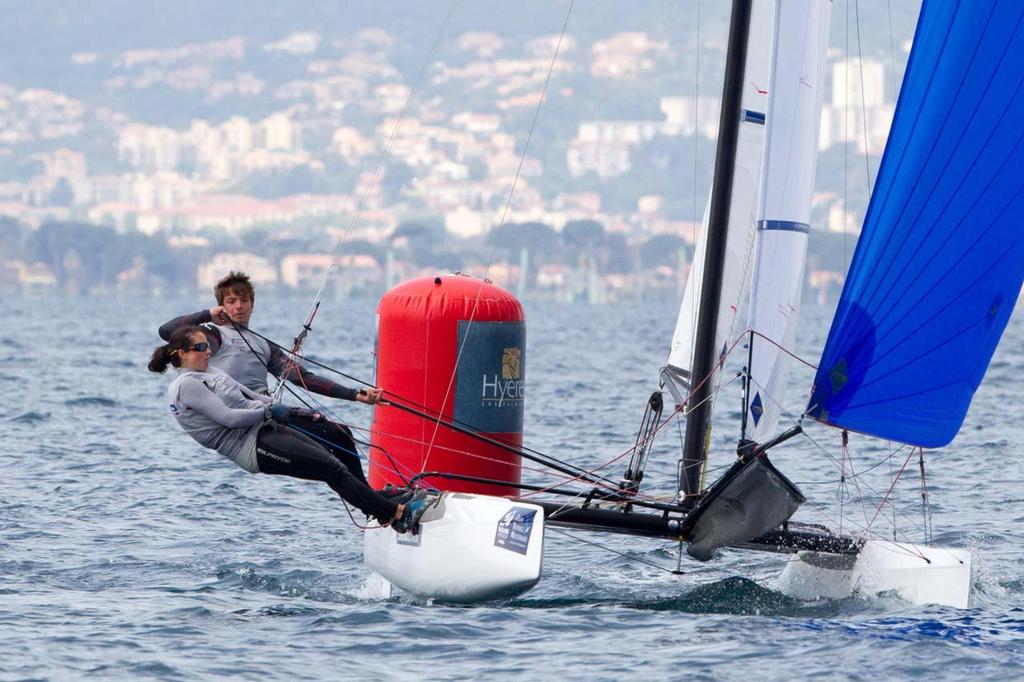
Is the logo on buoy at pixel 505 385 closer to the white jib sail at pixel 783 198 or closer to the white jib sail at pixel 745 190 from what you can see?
the white jib sail at pixel 745 190

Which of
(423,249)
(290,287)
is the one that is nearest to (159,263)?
(290,287)

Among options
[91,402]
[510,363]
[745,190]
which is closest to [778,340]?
[745,190]

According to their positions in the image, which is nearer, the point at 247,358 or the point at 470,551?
the point at 470,551

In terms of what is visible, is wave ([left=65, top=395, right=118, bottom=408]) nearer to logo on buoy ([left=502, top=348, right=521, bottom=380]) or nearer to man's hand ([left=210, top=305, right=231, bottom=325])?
man's hand ([left=210, top=305, right=231, bottom=325])

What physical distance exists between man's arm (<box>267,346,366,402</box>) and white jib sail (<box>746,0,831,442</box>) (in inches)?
70.1

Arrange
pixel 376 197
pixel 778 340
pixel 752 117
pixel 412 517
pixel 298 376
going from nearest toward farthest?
pixel 412 517, pixel 778 340, pixel 298 376, pixel 752 117, pixel 376 197

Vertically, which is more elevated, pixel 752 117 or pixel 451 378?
pixel 752 117

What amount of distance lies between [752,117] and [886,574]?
2.09m

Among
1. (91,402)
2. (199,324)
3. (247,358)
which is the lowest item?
(91,402)

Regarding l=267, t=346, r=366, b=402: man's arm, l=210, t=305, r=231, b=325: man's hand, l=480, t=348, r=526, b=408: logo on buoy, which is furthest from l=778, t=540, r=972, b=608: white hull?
l=210, t=305, r=231, b=325: man's hand

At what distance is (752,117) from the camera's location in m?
7.24

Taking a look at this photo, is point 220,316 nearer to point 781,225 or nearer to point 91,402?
point 781,225

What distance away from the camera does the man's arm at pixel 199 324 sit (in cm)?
663

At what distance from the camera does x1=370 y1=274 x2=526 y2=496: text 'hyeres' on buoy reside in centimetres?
701
